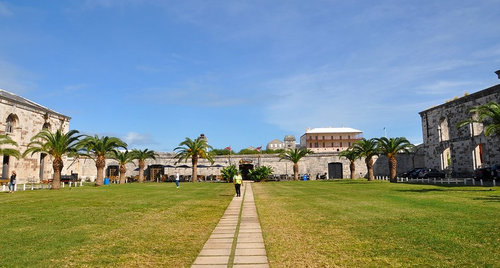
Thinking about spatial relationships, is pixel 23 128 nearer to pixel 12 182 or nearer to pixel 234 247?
pixel 12 182

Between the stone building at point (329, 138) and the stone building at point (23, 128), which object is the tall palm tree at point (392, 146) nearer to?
the stone building at point (23, 128)

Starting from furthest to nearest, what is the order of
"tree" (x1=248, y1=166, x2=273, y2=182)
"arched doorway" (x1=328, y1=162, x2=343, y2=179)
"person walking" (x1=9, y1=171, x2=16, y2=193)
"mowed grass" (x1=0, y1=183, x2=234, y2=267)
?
"arched doorway" (x1=328, y1=162, x2=343, y2=179) → "tree" (x1=248, y1=166, x2=273, y2=182) → "person walking" (x1=9, y1=171, x2=16, y2=193) → "mowed grass" (x1=0, y1=183, x2=234, y2=267)

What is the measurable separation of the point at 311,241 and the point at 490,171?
30.1 m

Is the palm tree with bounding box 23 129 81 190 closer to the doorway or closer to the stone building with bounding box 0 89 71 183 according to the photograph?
the stone building with bounding box 0 89 71 183

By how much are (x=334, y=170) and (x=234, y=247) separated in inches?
1845

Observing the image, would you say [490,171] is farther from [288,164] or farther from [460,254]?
[460,254]

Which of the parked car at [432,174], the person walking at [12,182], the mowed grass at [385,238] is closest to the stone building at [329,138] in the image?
the parked car at [432,174]

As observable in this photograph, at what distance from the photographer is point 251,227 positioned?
916 cm

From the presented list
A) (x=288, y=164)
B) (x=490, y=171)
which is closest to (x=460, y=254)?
(x=490, y=171)

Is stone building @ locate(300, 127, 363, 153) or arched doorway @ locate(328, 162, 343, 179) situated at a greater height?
stone building @ locate(300, 127, 363, 153)

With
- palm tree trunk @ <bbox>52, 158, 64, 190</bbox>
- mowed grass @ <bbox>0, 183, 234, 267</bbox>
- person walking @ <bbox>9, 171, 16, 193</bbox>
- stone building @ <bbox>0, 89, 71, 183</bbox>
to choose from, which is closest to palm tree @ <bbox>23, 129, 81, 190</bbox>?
palm tree trunk @ <bbox>52, 158, 64, 190</bbox>

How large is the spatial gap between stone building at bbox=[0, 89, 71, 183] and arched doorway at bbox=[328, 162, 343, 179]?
37.2 m

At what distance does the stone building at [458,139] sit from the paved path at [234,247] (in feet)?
101

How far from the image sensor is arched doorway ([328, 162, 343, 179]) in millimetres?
51688
